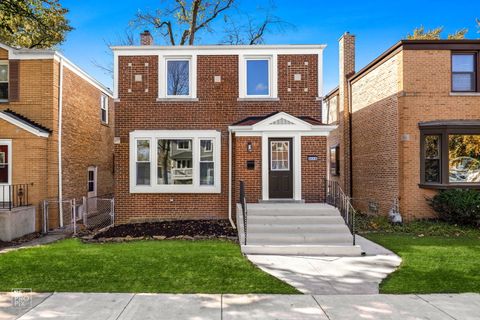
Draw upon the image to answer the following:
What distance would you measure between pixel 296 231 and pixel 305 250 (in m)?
0.91

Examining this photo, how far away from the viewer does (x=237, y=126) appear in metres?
10.9

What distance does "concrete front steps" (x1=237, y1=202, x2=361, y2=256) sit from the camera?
7980 mm

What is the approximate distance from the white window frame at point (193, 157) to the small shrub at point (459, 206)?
784 cm

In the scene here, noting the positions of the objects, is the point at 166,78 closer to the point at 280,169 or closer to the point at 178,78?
the point at 178,78

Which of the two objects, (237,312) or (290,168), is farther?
(290,168)


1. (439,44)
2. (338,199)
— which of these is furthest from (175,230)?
(439,44)

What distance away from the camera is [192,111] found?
11.9 metres

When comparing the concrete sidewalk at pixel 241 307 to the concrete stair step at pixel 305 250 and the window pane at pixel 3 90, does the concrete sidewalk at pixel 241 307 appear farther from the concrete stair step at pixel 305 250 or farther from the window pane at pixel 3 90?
the window pane at pixel 3 90

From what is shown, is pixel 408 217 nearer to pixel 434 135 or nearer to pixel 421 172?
pixel 421 172

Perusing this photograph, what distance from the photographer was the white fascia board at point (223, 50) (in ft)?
38.8

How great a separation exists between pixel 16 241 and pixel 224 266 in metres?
7.38

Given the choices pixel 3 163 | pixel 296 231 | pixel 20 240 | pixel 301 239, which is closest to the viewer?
pixel 301 239

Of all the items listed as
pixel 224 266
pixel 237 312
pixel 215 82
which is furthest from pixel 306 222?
pixel 215 82

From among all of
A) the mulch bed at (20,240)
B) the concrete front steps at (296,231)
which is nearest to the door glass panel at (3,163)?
the mulch bed at (20,240)
